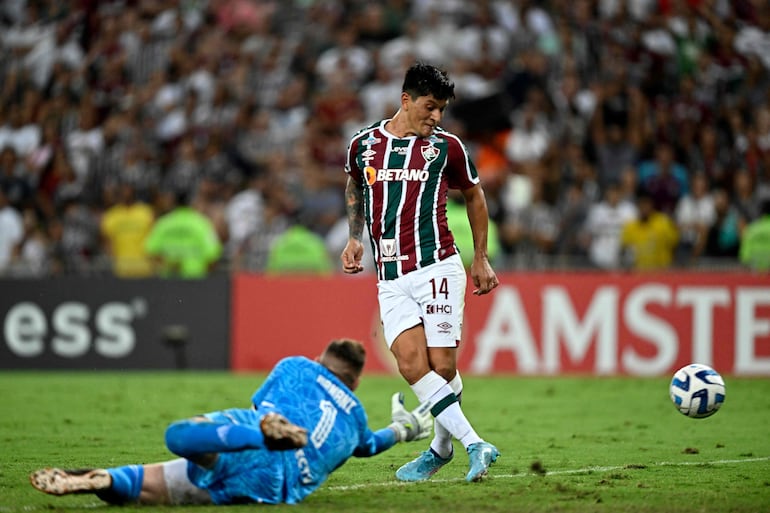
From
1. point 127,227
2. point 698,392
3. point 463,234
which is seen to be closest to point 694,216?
point 463,234

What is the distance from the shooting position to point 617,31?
829 inches

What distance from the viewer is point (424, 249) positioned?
8328 mm

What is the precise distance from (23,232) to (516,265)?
762 centimetres

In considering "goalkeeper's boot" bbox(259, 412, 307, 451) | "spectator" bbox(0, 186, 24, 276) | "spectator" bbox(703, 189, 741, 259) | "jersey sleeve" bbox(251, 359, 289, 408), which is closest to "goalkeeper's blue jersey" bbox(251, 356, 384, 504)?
"jersey sleeve" bbox(251, 359, 289, 408)

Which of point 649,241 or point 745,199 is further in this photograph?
point 745,199

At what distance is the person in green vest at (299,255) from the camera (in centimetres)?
1859

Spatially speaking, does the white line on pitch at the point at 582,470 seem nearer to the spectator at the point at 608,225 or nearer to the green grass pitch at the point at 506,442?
the green grass pitch at the point at 506,442

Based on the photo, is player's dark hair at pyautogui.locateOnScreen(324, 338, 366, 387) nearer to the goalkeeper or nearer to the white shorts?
the goalkeeper

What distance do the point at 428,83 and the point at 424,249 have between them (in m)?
1.08

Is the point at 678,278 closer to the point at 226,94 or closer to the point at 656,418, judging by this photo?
the point at 656,418

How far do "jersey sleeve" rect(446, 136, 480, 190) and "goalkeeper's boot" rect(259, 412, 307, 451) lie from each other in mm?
2490

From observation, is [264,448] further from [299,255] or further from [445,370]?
[299,255]

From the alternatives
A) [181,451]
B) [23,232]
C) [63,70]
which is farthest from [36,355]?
[181,451]

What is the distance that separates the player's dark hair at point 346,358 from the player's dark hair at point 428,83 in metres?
1.86
